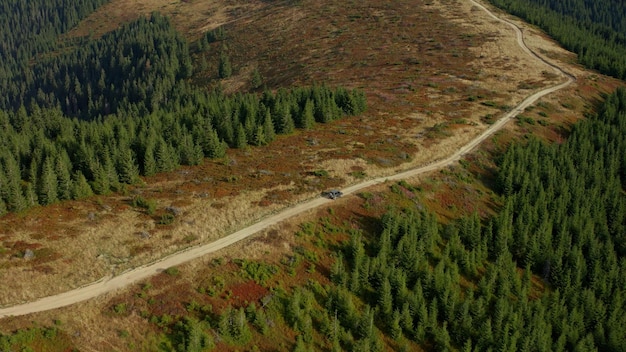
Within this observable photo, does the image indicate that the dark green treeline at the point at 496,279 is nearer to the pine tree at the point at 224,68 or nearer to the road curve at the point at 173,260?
the road curve at the point at 173,260

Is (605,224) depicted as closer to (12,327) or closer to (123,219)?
(123,219)

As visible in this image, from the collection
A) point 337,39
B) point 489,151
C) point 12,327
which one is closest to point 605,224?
point 489,151

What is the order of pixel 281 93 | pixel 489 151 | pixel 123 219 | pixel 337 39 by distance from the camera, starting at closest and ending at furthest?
pixel 123 219 < pixel 489 151 < pixel 281 93 < pixel 337 39

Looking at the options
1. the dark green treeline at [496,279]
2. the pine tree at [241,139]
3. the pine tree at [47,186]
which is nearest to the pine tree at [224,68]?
the pine tree at [241,139]

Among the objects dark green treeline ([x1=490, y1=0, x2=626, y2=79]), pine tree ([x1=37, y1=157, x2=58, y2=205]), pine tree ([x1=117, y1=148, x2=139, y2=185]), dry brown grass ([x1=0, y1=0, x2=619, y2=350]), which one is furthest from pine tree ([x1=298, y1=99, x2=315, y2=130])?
dark green treeline ([x1=490, y1=0, x2=626, y2=79])

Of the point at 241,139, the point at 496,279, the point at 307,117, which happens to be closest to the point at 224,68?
the point at 307,117

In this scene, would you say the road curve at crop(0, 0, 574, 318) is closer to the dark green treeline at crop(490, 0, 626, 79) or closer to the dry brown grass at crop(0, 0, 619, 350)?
the dry brown grass at crop(0, 0, 619, 350)

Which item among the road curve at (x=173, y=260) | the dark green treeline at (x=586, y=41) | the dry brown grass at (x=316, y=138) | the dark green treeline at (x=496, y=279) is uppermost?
the dark green treeline at (x=586, y=41)

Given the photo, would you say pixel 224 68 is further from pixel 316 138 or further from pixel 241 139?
pixel 241 139
